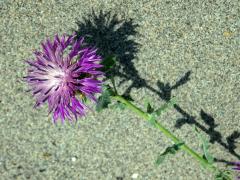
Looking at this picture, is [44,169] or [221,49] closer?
[221,49]

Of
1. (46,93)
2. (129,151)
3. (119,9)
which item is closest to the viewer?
(46,93)

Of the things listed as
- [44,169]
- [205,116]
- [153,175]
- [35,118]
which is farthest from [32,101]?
[205,116]

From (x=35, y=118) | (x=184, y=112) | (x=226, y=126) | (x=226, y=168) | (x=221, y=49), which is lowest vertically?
(x=226, y=168)

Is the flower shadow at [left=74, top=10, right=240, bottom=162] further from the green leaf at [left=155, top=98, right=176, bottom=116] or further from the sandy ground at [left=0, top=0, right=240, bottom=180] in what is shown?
the green leaf at [left=155, top=98, right=176, bottom=116]

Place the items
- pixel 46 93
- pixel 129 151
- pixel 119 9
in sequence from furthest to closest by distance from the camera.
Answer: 1. pixel 129 151
2. pixel 119 9
3. pixel 46 93

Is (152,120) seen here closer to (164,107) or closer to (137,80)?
(164,107)

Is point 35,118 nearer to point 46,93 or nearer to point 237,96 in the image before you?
point 46,93

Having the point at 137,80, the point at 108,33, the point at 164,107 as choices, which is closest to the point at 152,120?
the point at 164,107

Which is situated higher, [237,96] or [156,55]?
[156,55]
